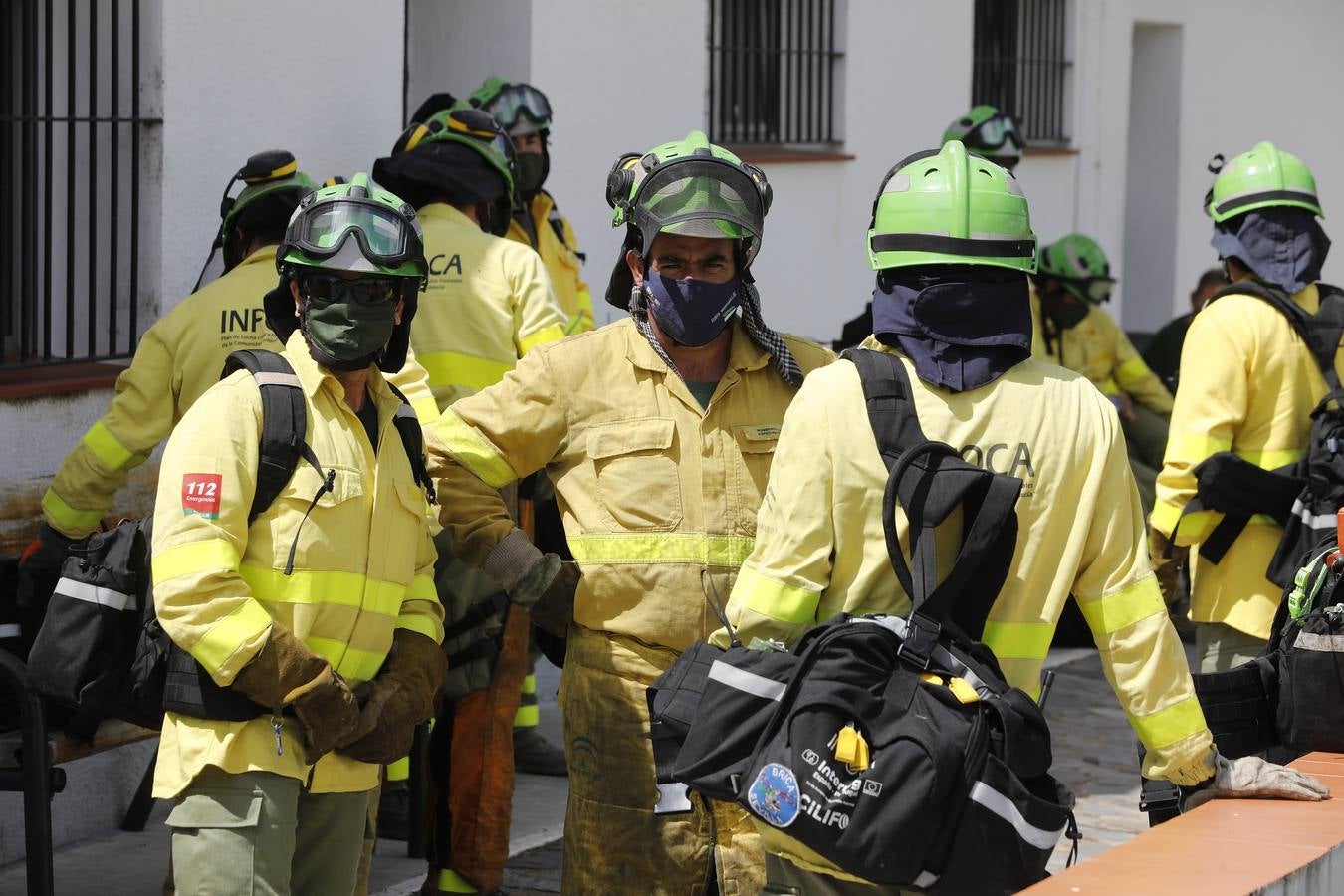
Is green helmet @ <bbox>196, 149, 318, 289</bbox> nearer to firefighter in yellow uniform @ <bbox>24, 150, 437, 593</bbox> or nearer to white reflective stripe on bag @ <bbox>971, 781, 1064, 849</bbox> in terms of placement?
firefighter in yellow uniform @ <bbox>24, 150, 437, 593</bbox>

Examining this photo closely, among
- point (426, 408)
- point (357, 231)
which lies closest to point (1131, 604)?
point (357, 231)

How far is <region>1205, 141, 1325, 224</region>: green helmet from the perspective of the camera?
5418 mm

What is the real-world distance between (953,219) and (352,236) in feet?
4.28

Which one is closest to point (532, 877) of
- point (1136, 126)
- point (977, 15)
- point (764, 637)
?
point (764, 637)

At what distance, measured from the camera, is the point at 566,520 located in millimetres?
4195

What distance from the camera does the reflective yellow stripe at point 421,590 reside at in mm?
4059

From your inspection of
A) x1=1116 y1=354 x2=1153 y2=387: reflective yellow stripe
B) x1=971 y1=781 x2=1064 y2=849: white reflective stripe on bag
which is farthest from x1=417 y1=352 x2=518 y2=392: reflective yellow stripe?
x1=1116 y1=354 x2=1153 y2=387: reflective yellow stripe

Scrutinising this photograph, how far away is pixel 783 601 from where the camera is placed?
10.6 feet

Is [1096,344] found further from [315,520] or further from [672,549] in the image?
[315,520]

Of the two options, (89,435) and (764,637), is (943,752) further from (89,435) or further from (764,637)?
(89,435)

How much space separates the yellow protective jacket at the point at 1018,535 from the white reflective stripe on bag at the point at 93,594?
4.78 feet

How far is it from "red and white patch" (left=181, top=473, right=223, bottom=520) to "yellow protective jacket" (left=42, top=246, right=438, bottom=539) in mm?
1494

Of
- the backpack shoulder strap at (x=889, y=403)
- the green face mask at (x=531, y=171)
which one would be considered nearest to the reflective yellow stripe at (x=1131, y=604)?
the backpack shoulder strap at (x=889, y=403)

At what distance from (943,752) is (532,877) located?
10.1ft
